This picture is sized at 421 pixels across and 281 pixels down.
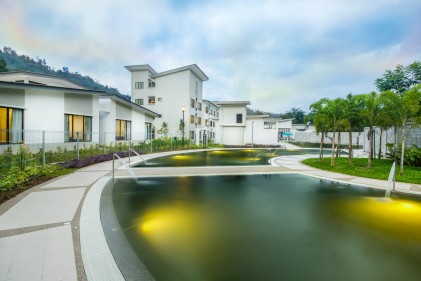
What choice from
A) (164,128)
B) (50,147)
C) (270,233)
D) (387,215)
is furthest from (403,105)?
(164,128)

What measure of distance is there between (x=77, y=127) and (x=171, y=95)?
19.6m

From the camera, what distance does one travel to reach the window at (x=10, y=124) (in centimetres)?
1290

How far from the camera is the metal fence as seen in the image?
9.48 metres

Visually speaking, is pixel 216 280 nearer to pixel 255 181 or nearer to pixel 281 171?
pixel 255 181

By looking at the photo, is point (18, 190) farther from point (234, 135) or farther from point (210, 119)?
point (210, 119)

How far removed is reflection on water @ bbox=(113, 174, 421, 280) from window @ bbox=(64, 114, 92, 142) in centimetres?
1202

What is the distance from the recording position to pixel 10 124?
13570mm

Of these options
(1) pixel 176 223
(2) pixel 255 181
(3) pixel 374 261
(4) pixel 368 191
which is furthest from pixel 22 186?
(4) pixel 368 191

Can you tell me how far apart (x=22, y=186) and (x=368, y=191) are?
13.7 metres

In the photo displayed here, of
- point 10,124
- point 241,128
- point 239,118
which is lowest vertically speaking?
point 10,124

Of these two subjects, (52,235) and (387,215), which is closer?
(52,235)

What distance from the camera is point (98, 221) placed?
504cm

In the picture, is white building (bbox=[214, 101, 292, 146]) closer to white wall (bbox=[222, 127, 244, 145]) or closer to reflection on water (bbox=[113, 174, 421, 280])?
white wall (bbox=[222, 127, 244, 145])

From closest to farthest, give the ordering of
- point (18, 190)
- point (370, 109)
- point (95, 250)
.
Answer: point (95, 250) → point (18, 190) → point (370, 109)
